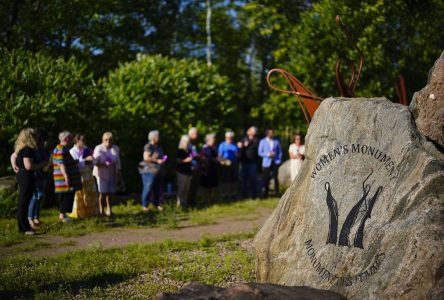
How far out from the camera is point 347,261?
5.27 m

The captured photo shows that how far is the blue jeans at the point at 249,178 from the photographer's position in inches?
617

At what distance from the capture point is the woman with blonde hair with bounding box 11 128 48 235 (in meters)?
9.70

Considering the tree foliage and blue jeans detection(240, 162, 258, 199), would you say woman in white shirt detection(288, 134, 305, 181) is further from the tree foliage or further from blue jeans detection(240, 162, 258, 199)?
the tree foliage

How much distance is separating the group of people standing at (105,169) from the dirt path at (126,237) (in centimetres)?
96

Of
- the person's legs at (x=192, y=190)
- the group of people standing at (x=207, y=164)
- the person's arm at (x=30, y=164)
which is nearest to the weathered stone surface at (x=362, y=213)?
the person's arm at (x=30, y=164)

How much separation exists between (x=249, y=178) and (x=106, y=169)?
196 inches

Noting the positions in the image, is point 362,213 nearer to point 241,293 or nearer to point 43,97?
point 241,293

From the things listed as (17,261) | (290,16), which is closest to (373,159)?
(17,261)

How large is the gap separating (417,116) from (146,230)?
597 cm

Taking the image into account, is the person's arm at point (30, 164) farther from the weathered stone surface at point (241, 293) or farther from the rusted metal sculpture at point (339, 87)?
the weathered stone surface at point (241, 293)

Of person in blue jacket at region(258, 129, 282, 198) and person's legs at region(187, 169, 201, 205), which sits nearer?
person's legs at region(187, 169, 201, 205)

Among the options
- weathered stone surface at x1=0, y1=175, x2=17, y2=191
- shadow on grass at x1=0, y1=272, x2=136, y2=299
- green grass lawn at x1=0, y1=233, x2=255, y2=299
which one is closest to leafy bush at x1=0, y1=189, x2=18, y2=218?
weathered stone surface at x1=0, y1=175, x2=17, y2=191

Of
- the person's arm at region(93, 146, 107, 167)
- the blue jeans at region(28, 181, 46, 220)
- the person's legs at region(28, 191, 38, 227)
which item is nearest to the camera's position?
the blue jeans at region(28, 181, 46, 220)

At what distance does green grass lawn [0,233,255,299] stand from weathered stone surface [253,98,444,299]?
1.22 m
